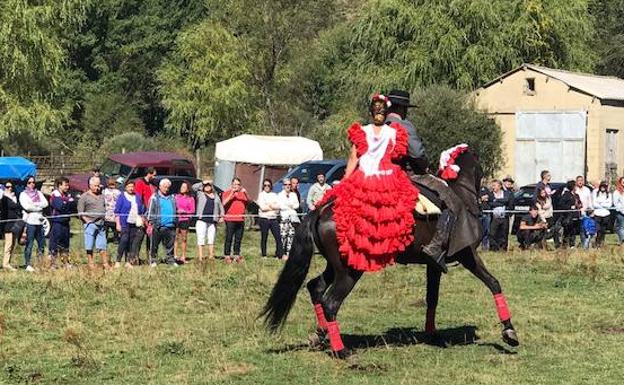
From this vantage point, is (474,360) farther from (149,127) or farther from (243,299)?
(149,127)

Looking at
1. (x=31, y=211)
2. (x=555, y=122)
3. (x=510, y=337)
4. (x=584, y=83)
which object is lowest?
(x=510, y=337)

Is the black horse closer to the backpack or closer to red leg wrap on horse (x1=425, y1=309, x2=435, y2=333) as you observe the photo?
red leg wrap on horse (x1=425, y1=309, x2=435, y2=333)

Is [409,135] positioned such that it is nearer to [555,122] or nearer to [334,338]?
[334,338]

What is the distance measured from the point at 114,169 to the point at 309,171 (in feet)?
27.2

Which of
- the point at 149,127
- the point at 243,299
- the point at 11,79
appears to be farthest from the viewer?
the point at 149,127

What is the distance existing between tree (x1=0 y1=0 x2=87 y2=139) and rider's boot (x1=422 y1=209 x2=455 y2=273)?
28416mm

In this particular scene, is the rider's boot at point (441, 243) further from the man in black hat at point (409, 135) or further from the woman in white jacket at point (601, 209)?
the woman in white jacket at point (601, 209)

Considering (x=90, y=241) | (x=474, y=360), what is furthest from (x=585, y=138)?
(x=474, y=360)

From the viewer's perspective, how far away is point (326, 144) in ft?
176

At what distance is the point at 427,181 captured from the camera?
10.8m

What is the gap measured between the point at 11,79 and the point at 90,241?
65.1ft

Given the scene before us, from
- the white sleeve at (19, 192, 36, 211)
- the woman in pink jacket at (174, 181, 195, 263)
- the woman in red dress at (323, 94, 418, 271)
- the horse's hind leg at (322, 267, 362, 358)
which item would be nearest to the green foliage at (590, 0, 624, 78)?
the woman in pink jacket at (174, 181, 195, 263)

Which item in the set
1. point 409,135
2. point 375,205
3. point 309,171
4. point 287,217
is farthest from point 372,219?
point 309,171

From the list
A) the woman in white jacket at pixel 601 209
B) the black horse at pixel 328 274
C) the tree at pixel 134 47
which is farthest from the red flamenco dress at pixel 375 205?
the tree at pixel 134 47
